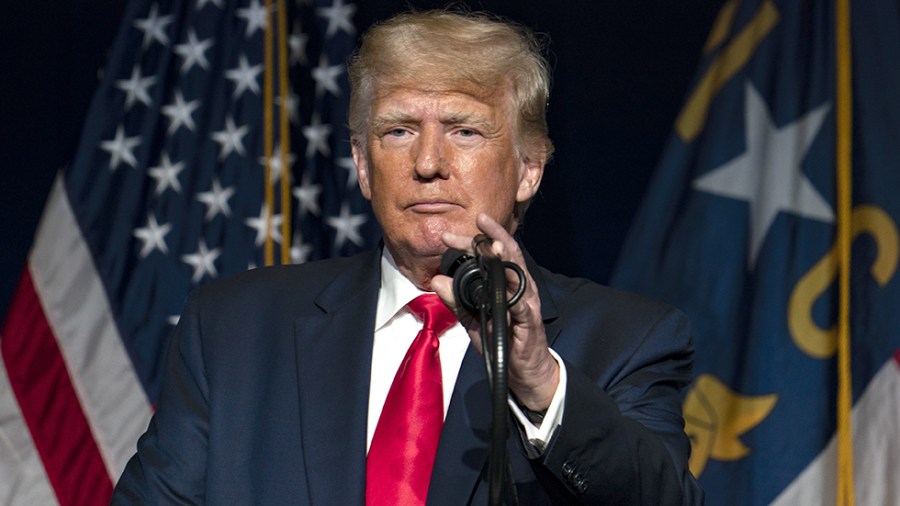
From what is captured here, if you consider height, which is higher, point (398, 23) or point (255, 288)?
point (398, 23)

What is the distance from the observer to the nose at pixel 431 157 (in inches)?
73.2

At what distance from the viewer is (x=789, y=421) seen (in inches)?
119

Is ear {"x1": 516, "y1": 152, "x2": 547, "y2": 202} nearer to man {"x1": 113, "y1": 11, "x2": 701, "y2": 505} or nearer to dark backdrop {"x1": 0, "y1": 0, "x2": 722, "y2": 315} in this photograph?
man {"x1": 113, "y1": 11, "x2": 701, "y2": 505}

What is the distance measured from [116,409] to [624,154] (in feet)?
4.78

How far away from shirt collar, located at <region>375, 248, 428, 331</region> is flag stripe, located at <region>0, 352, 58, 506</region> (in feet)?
5.08

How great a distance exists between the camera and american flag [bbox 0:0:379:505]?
10.8 feet

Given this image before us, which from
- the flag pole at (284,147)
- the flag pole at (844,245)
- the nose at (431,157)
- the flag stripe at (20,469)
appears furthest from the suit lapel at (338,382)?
the flag stripe at (20,469)

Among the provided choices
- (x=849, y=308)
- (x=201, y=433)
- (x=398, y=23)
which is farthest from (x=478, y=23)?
(x=849, y=308)

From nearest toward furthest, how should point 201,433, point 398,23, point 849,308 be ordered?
point 201,433 < point 398,23 < point 849,308

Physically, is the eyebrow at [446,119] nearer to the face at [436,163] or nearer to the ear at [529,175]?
the face at [436,163]

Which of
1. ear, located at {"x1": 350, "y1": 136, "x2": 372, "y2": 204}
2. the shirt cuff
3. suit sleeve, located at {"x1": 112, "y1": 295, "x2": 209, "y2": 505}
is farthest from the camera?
ear, located at {"x1": 350, "y1": 136, "x2": 372, "y2": 204}

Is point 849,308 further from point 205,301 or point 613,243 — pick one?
point 205,301

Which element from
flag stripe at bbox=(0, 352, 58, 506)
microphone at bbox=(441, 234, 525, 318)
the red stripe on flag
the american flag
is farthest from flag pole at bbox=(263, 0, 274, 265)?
microphone at bbox=(441, 234, 525, 318)

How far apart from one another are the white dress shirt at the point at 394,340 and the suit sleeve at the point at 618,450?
0.85ft
